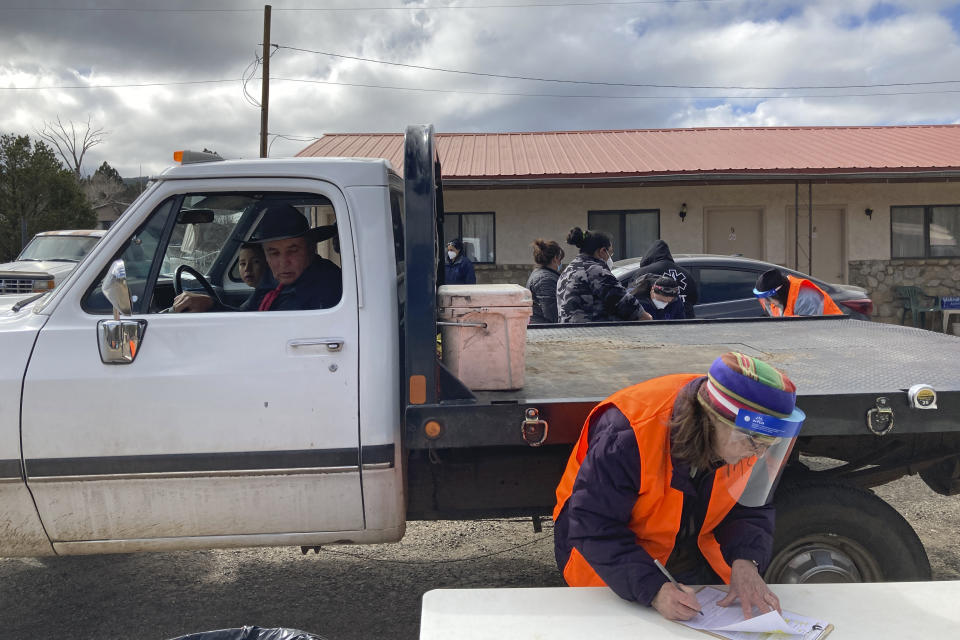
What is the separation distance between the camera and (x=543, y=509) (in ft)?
10.7

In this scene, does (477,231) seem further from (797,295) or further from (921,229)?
(797,295)

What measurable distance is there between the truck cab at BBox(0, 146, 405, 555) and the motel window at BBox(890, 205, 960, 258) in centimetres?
1432

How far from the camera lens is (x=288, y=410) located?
9.41 feet

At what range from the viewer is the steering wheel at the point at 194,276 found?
3609 mm

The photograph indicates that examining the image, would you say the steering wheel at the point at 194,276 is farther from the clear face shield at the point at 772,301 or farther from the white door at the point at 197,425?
the clear face shield at the point at 772,301

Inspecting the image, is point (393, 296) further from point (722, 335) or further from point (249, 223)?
point (722, 335)

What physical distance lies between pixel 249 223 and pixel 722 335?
2.69 metres

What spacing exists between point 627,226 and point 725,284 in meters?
6.49

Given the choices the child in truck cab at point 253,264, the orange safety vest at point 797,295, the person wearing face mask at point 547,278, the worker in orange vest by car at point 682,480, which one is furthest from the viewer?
the person wearing face mask at point 547,278

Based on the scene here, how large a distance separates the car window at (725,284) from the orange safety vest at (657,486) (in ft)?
20.3

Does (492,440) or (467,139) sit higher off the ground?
(467,139)

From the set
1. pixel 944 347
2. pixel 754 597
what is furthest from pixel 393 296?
pixel 944 347

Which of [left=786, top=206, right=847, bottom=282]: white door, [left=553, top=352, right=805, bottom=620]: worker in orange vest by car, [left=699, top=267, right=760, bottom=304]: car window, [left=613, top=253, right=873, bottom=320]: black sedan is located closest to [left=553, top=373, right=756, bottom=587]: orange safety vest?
Answer: [left=553, top=352, right=805, bottom=620]: worker in orange vest by car

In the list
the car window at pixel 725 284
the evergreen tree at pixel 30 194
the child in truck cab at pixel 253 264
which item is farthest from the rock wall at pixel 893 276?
the evergreen tree at pixel 30 194
